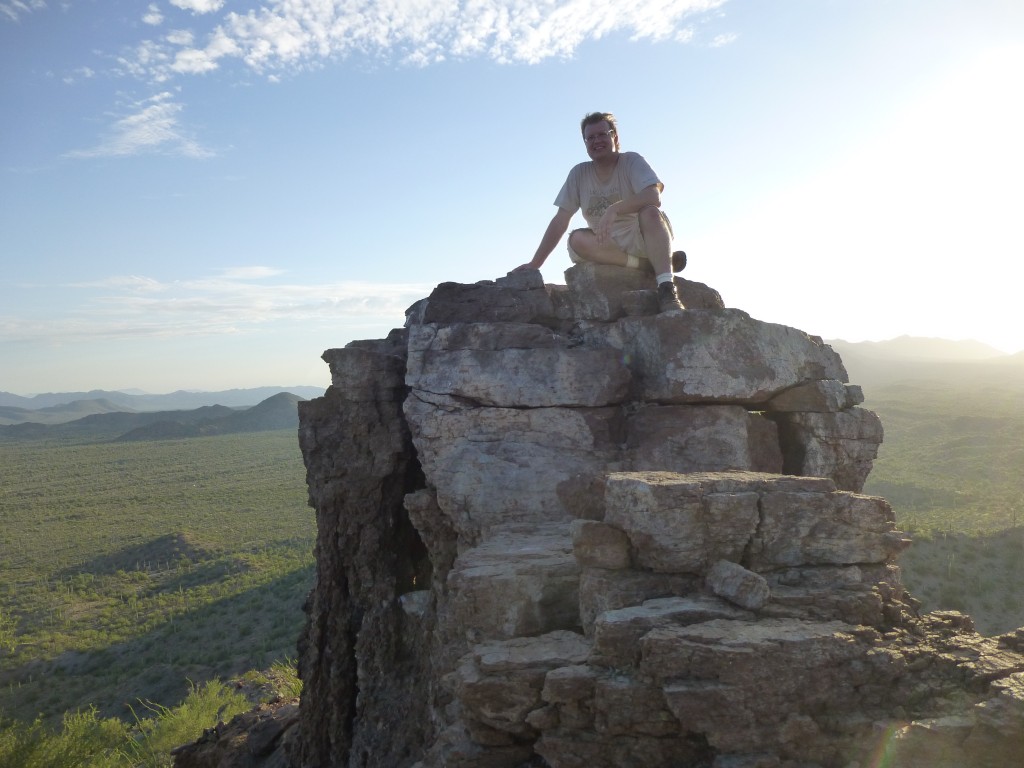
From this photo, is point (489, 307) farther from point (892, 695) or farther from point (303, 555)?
point (303, 555)

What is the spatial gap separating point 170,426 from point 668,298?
13115 centimetres

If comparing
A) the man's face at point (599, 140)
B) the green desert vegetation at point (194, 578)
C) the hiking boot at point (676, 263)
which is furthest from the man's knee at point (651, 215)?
the green desert vegetation at point (194, 578)

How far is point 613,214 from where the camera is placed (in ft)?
24.1

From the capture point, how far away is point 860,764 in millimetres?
3156

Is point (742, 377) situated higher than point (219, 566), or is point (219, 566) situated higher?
point (742, 377)

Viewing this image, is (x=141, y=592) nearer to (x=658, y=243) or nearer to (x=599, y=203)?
(x=599, y=203)

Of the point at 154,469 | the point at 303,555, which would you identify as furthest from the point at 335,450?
the point at 154,469

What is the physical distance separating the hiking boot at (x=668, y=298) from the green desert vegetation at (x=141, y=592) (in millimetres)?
16100

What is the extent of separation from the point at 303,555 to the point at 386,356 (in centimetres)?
3296

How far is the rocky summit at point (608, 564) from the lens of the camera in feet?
11.2

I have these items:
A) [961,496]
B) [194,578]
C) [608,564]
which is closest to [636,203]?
[608,564]

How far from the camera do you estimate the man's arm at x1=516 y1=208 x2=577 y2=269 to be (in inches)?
316

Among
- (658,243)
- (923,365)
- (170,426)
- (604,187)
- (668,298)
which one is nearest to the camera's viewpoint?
(668,298)

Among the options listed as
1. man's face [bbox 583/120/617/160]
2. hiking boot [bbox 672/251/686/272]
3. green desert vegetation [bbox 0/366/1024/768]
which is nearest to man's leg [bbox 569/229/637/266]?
hiking boot [bbox 672/251/686/272]
